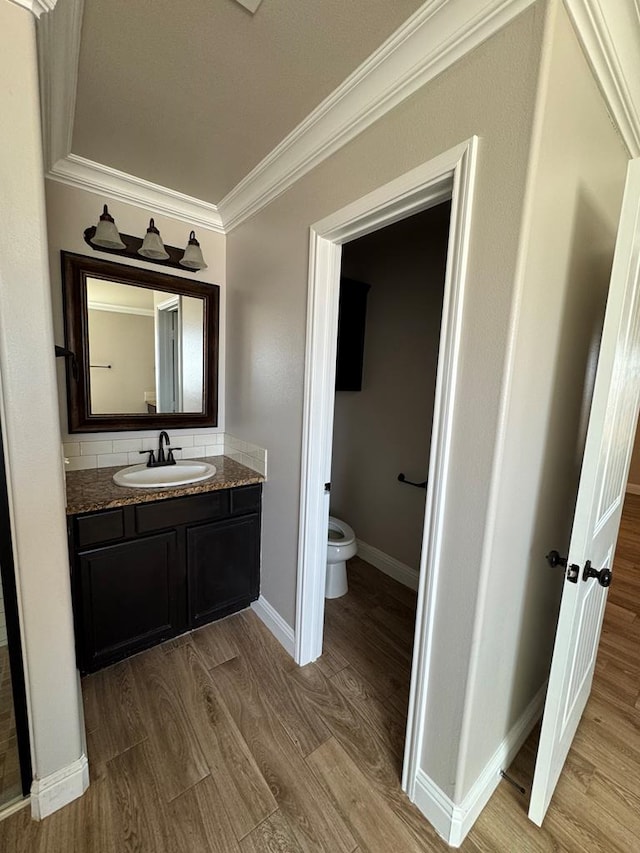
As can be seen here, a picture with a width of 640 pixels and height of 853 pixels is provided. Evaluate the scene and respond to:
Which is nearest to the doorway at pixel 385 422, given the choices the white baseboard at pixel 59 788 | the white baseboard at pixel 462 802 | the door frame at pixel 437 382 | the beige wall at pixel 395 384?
the beige wall at pixel 395 384

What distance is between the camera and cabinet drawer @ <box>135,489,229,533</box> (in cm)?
171

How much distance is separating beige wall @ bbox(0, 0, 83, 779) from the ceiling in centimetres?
36

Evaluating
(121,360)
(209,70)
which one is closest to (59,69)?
(209,70)

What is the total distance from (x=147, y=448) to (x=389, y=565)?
1.90 m

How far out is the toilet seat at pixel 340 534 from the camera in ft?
7.66

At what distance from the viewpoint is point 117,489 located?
5.66 feet

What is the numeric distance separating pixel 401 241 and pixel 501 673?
95.7 inches

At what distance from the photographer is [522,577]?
1.20 metres

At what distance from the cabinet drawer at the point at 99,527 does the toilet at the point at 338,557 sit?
1.23 metres

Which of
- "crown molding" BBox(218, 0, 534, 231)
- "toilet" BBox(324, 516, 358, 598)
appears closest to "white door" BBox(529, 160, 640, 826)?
"crown molding" BBox(218, 0, 534, 231)

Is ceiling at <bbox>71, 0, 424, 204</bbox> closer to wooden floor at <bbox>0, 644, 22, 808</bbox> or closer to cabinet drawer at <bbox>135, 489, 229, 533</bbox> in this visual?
cabinet drawer at <bbox>135, 489, 229, 533</bbox>

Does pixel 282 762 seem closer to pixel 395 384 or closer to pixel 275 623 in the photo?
pixel 275 623

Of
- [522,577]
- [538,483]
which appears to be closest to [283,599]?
[522,577]

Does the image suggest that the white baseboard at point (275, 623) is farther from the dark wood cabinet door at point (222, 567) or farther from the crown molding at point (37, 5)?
the crown molding at point (37, 5)
